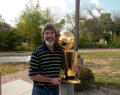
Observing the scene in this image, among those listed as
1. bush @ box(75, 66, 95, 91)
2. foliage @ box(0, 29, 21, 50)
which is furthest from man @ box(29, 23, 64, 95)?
foliage @ box(0, 29, 21, 50)

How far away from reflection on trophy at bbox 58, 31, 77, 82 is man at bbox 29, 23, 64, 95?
4.7 inches

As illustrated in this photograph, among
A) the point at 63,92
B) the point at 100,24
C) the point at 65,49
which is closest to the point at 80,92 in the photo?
the point at 63,92

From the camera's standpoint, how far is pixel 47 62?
1397 mm

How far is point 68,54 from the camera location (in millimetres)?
1605

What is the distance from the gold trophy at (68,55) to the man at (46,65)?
0.39ft

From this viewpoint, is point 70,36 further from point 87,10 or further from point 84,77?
point 87,10

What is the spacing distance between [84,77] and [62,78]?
1.75m

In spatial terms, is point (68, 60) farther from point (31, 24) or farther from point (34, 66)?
point (31, 24)

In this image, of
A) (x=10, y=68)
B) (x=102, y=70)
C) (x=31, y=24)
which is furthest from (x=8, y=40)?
(x=102, y=70)

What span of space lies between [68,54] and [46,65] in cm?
33

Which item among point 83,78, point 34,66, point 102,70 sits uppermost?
point 34,66

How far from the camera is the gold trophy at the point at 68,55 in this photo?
1.58 m

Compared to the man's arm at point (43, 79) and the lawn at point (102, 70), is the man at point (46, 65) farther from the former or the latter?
the lawn at point (102, 70)

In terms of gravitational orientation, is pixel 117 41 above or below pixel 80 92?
above
